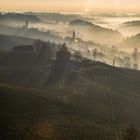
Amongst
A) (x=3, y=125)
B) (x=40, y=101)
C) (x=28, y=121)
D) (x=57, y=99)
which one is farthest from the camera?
(x=57, y=99)

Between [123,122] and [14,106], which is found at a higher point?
[14,106]

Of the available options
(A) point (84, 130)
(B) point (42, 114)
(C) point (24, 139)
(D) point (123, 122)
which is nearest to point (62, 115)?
(B) point (42, 114)

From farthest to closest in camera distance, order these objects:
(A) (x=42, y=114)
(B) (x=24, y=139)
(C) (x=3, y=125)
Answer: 1. (A) (x=42, y=114)
2. (C) (x=3, y=125)
3. (B) (x=24, y=139)

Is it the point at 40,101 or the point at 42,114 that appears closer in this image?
the point at 42,114

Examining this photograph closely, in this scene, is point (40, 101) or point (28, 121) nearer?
point (28, 121)

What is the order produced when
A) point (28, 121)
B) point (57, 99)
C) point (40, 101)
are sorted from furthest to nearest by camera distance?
point (57, 99)
point (40, 101)
point (28, 121)

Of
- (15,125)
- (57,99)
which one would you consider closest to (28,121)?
(15,125)

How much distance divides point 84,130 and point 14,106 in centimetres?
3422

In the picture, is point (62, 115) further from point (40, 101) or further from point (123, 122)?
point (123, 122)

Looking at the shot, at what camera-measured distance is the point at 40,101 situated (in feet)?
564

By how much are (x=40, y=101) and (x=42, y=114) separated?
17187 mm

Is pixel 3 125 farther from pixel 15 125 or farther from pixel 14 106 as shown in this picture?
pixel 14 106

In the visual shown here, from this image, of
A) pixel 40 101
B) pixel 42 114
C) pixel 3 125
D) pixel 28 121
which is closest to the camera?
pixel 3 125

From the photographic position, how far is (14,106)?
511ft
